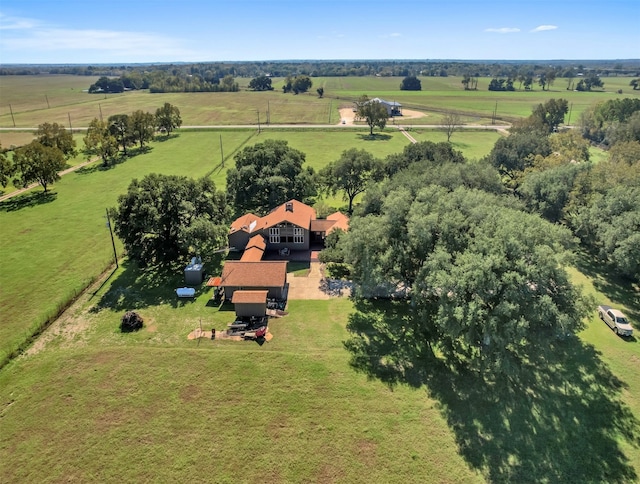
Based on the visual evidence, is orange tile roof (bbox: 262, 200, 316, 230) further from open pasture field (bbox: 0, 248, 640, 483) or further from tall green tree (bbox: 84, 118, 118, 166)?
tall green tree (bbox: 84, 118, 118, 166)

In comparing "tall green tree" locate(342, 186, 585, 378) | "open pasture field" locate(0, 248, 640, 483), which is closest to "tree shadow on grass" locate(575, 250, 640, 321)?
"open pasture field" locate(0, 248, 640, 483)

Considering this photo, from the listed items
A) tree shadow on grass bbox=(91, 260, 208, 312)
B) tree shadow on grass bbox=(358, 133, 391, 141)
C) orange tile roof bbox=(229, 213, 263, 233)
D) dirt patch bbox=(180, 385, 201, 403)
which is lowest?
dirt patch bbox=(180, 385, 201, 403)

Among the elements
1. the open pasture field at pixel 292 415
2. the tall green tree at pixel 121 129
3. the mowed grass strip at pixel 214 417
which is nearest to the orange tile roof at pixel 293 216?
the open pasture field at pixel 292 415

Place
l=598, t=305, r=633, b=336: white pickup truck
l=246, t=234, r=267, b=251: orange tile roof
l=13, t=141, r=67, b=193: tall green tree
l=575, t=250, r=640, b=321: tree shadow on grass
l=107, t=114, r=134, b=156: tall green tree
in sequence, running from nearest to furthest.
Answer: l=598, t=305, r=633, b=336: white pickup truck
l=575, t=250, r=640, b=321: tree shadow on grass
l=246, t=234, r=267, b=251: orange tile roof
l=13, t=141, r=67, b=193: tall green tree
l=107, t=114, r=134, b=156: tall green tree

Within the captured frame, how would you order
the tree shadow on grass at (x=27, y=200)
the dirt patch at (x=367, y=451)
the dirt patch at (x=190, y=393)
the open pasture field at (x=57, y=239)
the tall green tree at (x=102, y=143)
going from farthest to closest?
1. the tall green tree at (x=102, y=143)
2. the tree shadow on grass at (x=27, y=200)
3. the open pasture field at (x=57, y=239)
4. the dirt patch at (x=190, y=393)
5. the dirt patch at (x=367, y=451)

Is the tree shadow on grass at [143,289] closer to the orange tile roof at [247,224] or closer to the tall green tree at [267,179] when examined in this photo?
the orange tile roof at [247,224]

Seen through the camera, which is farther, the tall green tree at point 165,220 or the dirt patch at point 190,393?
the tall green tree at point 165,220

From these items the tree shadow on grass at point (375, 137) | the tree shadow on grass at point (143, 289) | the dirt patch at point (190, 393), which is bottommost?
the dirt patch at point (190, 393)
